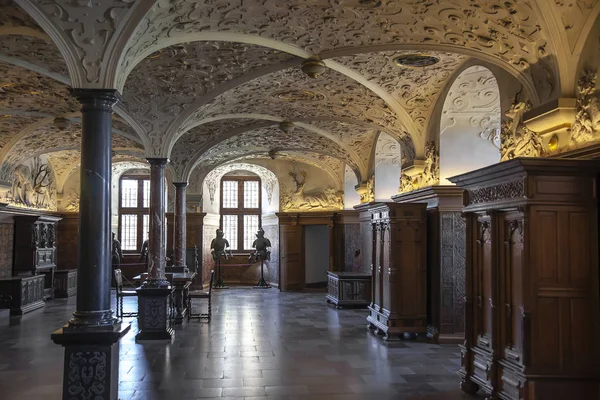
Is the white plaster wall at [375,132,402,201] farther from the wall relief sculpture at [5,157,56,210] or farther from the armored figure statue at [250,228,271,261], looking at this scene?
the wall relief sculpture at [5,157,56,210]

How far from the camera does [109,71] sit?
5.38m

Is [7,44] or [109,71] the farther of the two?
[7,44]

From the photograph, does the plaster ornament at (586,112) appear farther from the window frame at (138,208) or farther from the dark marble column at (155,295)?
the window frame at (138,208)

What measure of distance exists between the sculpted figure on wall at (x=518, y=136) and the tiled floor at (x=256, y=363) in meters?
2.85

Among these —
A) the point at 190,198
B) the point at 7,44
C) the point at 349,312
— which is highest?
the point at 7,44

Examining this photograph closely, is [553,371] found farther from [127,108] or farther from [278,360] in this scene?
[127,108]

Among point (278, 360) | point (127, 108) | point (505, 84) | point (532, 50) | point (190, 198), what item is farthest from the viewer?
point (190, 198)

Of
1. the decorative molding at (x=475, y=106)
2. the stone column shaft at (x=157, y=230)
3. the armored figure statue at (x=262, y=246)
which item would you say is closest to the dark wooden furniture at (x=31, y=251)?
the armored figure statue at (x=262, y=246)

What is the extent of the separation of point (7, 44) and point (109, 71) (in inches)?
87.8

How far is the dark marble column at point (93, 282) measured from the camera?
5145 millimetres

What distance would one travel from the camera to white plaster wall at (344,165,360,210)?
17500mm

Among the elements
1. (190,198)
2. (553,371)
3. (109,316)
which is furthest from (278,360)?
(190,198)

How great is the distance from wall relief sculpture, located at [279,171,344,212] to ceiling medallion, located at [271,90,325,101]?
327 inches

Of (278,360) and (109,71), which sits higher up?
(109,71)
